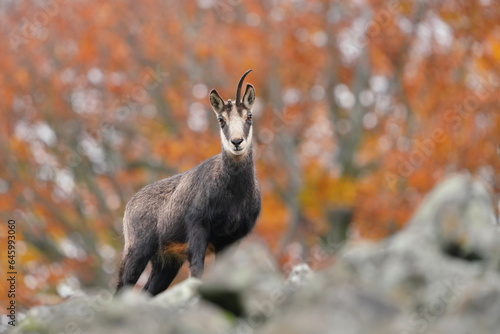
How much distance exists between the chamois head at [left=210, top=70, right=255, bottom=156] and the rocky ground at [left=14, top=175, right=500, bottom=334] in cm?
219

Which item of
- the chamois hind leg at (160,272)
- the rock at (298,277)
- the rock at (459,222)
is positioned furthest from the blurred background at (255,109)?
the rock at (459,222)

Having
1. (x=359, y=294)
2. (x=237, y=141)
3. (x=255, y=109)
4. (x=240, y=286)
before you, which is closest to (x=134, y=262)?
(x=237, y=141)

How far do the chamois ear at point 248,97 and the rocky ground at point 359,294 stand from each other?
2977 mm

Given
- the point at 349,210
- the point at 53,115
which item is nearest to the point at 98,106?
the point at 53,115

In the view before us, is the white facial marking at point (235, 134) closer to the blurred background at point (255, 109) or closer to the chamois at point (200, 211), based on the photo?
the chamois at point (200, 211)

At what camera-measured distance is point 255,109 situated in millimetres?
28344

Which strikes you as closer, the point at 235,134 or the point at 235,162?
the point at 235,134

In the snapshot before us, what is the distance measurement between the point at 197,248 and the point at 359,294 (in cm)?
457

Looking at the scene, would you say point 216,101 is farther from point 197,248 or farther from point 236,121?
point 197,248

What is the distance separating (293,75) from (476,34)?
22.0 feet

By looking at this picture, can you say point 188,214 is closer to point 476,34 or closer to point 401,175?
point 401,175

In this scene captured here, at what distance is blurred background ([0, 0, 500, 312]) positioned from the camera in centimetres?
2633

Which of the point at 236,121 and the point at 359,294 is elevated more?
the point at 236,121

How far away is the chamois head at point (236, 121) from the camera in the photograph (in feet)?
37.2
